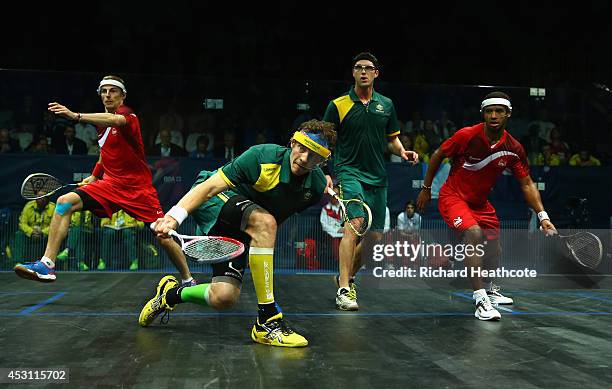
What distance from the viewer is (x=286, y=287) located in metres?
5.28

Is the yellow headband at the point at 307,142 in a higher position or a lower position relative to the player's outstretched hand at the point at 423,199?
higher

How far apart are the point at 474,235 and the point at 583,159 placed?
14.9ft

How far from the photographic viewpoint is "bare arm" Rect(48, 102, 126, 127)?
3.56 meters

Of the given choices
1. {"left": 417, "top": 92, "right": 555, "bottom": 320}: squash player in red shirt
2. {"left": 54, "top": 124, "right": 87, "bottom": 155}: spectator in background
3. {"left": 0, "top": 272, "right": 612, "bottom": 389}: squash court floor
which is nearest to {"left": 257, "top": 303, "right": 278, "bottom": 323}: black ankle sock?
{"left": 0, "top": 272, "right": 612, "bottom": 389}: squash court floor

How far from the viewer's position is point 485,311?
3615mm

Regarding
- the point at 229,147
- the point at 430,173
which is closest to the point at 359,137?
the point at 430,173

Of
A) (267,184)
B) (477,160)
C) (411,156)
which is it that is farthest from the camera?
(411,156)

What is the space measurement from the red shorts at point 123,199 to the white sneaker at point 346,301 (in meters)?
1.42

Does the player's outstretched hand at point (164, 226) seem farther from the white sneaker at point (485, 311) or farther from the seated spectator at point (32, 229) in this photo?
the seated spectator at point (32, 229)

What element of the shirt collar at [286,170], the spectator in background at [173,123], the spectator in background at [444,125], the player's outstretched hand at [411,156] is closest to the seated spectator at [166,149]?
the spectator in background at [173,123]

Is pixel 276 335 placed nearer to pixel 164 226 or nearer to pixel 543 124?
pixel 164 226

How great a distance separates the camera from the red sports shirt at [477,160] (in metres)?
4.05

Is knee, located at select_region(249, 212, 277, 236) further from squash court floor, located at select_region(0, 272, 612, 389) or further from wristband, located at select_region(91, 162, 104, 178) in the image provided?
wristband, located at select_region(91, 162, 104, 178)

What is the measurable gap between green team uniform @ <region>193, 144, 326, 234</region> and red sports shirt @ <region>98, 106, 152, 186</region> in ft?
4.61
